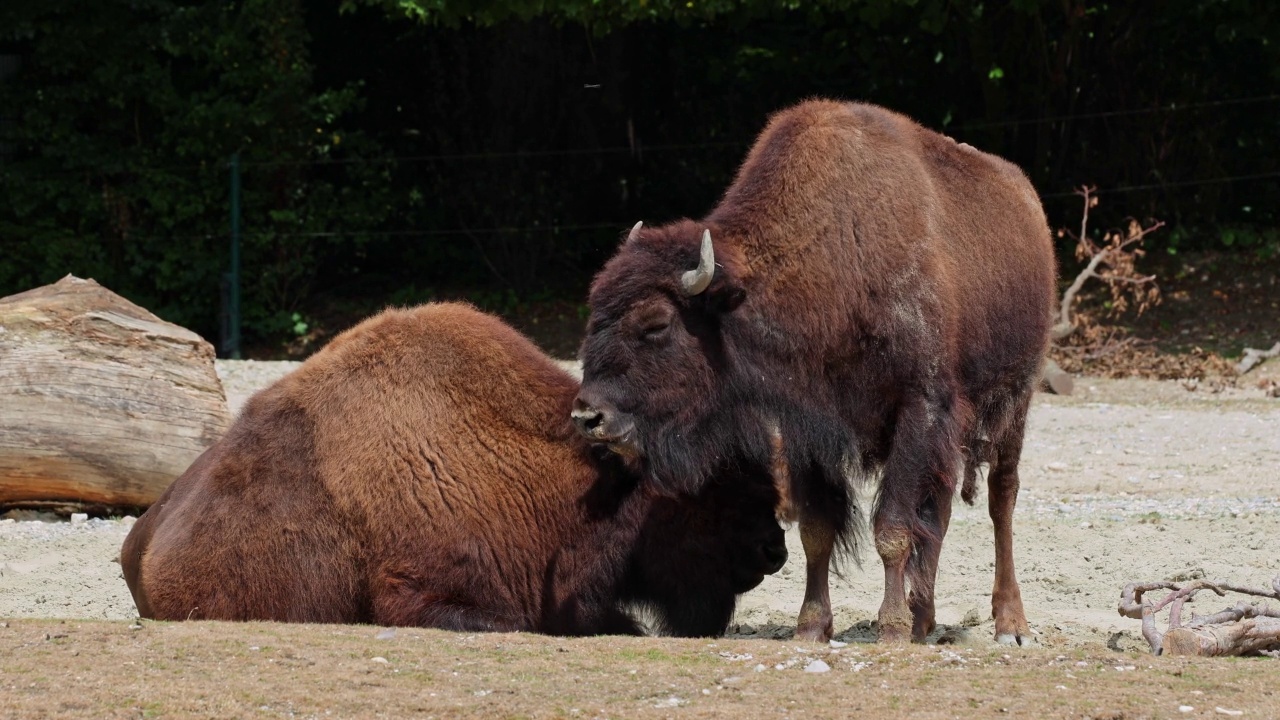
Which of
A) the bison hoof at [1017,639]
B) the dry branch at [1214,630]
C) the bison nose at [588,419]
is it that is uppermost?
the bison nose at [588,419]

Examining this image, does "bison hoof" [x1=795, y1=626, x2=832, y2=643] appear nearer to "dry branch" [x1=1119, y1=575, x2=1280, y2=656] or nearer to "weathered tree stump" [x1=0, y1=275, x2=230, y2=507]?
"dry branch" [x1=1119, y1=575, x2=1280, y2=656]

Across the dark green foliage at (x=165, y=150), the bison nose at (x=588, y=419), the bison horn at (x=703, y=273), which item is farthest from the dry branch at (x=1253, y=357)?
the bison nose at (x=588, y=419)

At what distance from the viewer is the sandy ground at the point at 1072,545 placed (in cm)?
643

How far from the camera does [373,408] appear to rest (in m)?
5.59

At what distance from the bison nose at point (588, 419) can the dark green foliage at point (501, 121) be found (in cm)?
952

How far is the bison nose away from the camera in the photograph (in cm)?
537

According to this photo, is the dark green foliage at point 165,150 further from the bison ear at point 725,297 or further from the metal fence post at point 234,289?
the bison ear at point 725,297

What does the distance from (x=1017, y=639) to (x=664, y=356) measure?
1.81 metres

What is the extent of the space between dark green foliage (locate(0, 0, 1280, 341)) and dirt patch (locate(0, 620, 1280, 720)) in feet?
34.3

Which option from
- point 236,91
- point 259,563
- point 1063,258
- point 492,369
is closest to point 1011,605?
point 492,369

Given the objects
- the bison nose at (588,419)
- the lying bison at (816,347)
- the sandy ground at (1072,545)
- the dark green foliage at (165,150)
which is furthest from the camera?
the dark green foliage at (165,150)

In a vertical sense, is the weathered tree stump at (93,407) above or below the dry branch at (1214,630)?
below

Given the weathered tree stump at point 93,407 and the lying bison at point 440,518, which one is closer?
the lying bison at point 440,518

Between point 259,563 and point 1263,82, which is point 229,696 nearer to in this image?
point 259,563
